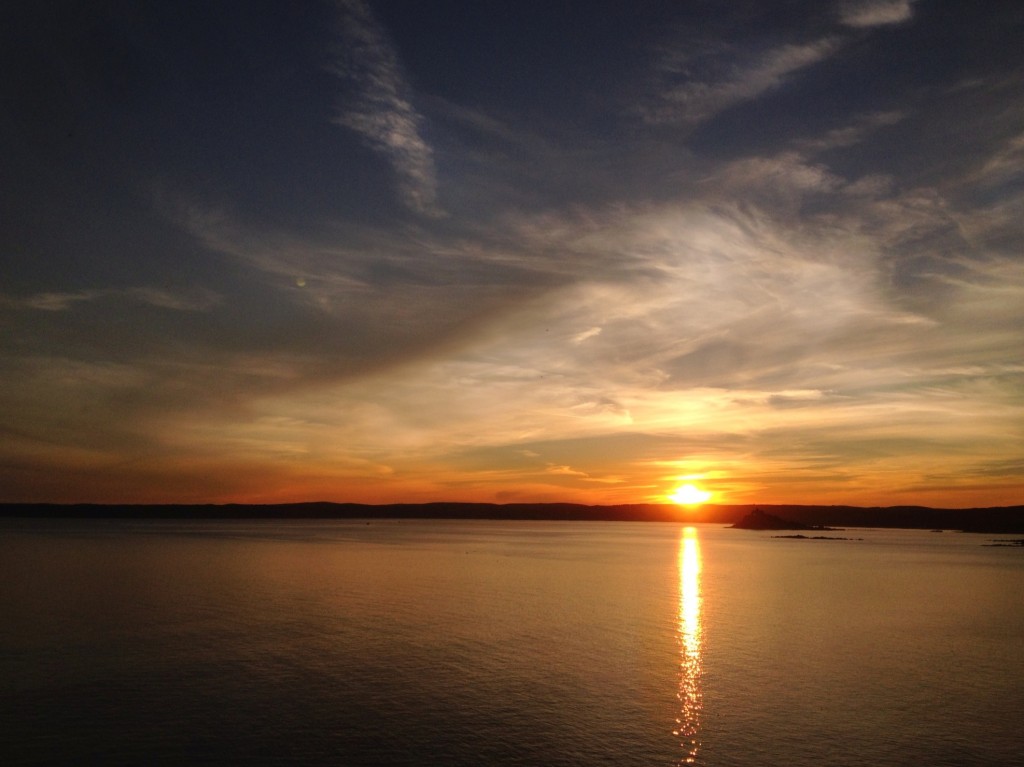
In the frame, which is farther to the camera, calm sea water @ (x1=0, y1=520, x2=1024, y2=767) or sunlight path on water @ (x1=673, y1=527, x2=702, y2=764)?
sunlight path on water @ (x1=673, y1=527, x2=702, y2=764)

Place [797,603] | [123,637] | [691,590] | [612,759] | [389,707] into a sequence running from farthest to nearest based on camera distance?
[691,590] < [797,603] < [123,637] < [389,707] < [612,759]

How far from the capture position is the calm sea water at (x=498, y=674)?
2216 cm

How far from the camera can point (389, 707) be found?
2578 centimetres

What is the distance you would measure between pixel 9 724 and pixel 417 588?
39750 millimetres

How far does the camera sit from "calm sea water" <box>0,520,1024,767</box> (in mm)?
22156

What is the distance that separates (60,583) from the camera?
6162cm

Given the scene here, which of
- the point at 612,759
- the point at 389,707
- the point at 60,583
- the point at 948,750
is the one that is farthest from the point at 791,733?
the point at 60,583

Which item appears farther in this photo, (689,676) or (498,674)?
(689,676)

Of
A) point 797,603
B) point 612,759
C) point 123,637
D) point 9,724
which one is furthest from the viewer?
point 797,603

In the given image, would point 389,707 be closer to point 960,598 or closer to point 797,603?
point 797,603

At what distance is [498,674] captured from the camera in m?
31.0

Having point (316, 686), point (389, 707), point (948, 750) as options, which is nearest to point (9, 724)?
point (316, 686)

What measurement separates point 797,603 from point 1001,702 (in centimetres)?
3011

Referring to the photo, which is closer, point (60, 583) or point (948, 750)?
point (948, 750)
